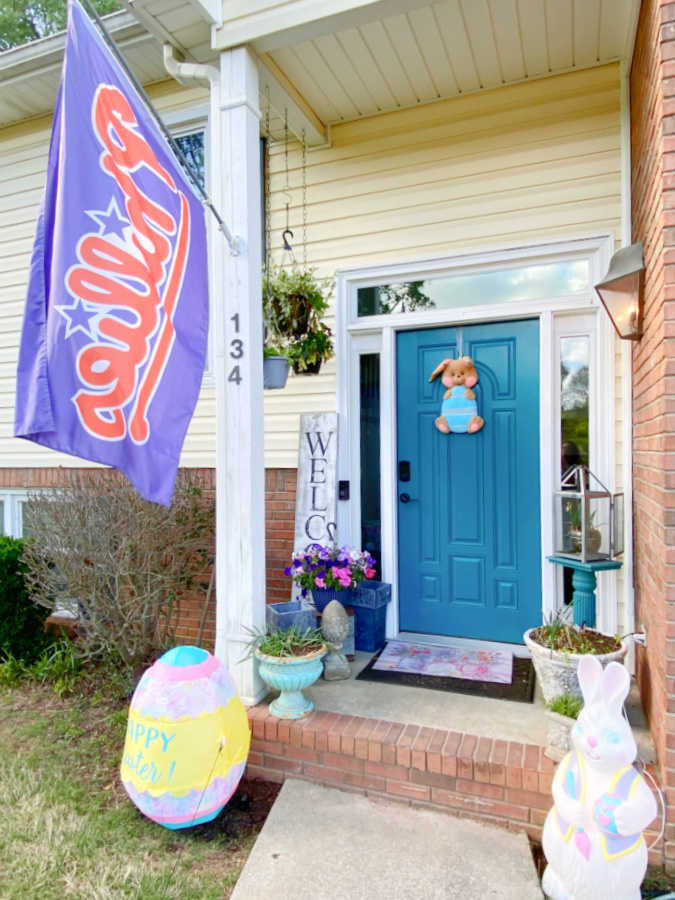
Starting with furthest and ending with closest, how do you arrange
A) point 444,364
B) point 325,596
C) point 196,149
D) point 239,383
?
point 196,149
point 444,364
point 325,596
point 239,383

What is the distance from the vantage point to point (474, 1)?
9.23 ft

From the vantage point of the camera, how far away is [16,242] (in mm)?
4918

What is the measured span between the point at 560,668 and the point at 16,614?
3.50m

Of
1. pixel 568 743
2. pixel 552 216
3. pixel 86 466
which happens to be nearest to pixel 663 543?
pixel 568 743

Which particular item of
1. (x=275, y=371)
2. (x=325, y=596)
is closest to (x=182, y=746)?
(x=325, y=596)

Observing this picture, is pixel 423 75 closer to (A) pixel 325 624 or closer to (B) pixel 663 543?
(B) pixel 663 543

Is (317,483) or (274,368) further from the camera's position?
(317,483)

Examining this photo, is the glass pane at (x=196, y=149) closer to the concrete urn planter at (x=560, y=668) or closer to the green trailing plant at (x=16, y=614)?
the green trailing plant at (x=16, y=614)

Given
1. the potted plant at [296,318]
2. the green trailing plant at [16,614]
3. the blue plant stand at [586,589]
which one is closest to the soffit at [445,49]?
the potted plant at [296,318]

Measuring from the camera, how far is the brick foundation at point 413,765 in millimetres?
2256

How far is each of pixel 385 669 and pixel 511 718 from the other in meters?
0.81

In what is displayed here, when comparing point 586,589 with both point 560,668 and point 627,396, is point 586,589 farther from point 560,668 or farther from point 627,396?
point 627,396

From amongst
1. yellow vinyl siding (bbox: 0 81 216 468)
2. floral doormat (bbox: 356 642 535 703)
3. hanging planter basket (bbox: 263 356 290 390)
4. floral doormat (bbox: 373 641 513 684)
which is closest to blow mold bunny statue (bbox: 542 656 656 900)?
floral doormat (bbox: 356 642 535 703)

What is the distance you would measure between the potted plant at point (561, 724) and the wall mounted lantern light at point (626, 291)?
1.68 metres
